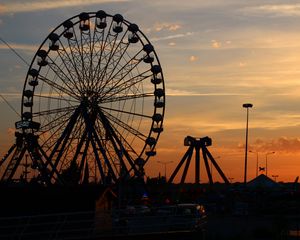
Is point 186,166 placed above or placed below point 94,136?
above

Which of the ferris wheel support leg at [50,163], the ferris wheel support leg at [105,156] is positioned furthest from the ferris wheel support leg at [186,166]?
the ferris wheel support leg at [105,156]

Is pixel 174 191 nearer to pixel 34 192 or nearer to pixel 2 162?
pixel 2 162

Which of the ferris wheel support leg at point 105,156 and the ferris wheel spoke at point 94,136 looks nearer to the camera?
the ferris wheel spoke at point 94,136

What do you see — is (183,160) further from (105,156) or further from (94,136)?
(94,136)

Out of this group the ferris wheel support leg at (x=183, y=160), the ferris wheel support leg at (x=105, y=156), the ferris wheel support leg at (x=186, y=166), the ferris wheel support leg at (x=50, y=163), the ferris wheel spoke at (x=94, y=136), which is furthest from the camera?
the ferris wheel support leg at (x=183, y=160)

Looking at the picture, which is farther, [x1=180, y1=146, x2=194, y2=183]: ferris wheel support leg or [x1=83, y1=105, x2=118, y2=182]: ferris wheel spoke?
[x1=180, y1=146, x2=194, y2=183]: ferris wheel support leg

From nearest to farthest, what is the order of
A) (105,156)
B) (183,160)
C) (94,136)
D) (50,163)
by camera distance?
(94,136) < (105,156) < (50,163) < (183,160)

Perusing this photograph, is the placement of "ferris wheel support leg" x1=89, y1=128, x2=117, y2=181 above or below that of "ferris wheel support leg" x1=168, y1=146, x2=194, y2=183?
below

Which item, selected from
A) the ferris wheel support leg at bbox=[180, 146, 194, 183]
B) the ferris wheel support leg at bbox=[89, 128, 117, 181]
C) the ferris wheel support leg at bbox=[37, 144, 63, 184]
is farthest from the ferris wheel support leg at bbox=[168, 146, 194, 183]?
the ferris wheel support leg at bbox=[89, 128, 117, 181]

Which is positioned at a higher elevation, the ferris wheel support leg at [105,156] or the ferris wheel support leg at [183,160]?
the ferris wheel support leg at [183,160]

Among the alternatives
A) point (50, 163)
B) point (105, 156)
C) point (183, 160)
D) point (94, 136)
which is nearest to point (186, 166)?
point (183, 160)

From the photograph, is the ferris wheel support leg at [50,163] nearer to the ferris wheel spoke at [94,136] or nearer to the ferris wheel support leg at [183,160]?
the ferris wheel spoke at [94,136]

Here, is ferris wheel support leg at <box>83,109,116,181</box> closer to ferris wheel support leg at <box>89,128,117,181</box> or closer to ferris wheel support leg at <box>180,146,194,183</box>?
ferris wheel support leg at <box>89,128,117,181</box>

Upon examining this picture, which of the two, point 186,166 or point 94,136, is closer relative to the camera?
point 94,136
